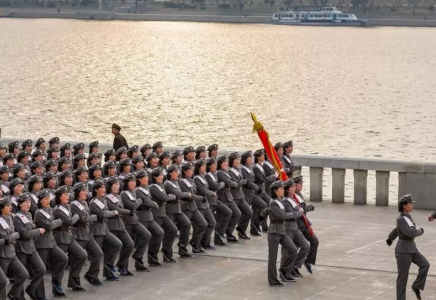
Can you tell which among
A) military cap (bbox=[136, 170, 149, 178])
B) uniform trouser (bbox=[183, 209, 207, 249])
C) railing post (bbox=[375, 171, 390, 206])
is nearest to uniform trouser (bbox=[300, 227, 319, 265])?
uniform trouser (bbox=[183, 209, 207, 249])

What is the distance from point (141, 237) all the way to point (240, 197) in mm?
3864

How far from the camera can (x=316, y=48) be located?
174875mm

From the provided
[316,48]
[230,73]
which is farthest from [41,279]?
[316,48]

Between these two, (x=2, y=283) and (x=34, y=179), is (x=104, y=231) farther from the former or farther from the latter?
(x=2, y=283)

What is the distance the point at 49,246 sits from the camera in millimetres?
24000

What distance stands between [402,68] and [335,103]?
41492 millimetres

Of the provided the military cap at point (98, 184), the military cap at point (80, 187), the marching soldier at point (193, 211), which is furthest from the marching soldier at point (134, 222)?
the marching soldier at point (193, 211)

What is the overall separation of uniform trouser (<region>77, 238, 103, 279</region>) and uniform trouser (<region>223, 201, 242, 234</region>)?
15.8 ft

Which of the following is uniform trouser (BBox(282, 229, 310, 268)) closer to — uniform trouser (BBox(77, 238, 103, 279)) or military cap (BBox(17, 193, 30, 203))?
uniform trouser (BBox(77, 238, 103, 279))

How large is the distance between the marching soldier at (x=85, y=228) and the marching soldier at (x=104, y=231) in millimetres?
203

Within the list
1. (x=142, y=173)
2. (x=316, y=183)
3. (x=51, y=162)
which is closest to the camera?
(x=142, y=173)

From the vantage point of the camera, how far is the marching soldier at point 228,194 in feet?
94.3

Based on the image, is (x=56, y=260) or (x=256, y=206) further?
(x=256, y=206)

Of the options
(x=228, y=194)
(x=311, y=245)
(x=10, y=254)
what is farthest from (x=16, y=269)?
(x=228, y=194)
